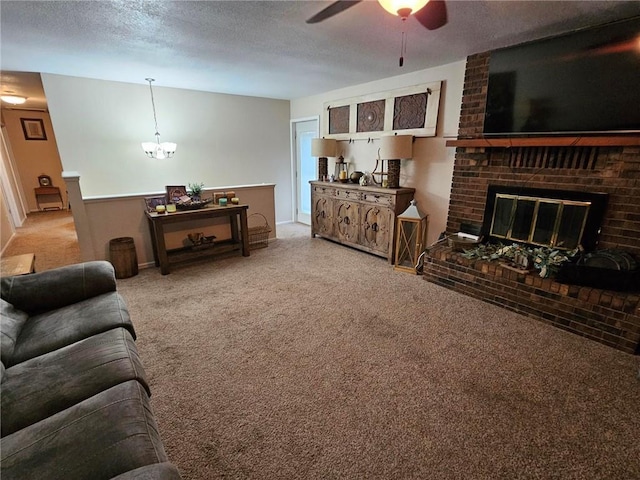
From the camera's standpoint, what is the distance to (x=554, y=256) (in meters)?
2.61

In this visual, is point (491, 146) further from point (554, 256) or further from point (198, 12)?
point (198, 12)

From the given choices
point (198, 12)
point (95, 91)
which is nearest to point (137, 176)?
point (95, 91)

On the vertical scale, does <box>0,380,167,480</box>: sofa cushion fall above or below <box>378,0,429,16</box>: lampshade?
below

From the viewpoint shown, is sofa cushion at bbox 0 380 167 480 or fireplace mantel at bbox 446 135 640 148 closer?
sofa cushion at bbox 0 380 167 480

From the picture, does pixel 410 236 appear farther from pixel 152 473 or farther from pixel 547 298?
pixel 152 473

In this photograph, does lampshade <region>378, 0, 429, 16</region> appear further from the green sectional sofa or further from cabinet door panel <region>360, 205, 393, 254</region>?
cabinet door panel <region>360, 205, 393, 254</region>

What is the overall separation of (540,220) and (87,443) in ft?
11.7

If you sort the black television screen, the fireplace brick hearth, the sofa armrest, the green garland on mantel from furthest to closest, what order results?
the green garland on mantel, the black television screen, the fireplace brick hearth, the sofa armrest

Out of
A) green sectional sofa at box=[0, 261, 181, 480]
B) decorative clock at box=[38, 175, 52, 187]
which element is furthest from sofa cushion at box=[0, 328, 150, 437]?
decorative clock at box=[38, 175, 52, 187]

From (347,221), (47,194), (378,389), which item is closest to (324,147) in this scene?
(347,221)

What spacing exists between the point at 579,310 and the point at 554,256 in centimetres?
49

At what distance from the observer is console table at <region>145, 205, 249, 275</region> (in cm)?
349

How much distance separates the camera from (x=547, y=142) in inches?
103

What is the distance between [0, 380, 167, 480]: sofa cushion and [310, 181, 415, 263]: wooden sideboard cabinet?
127 inches
